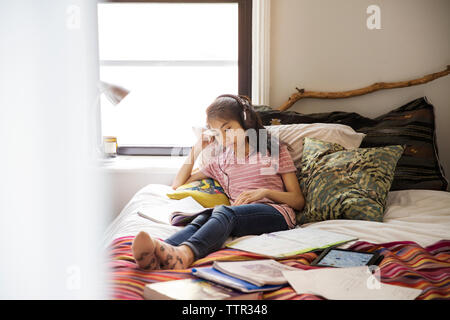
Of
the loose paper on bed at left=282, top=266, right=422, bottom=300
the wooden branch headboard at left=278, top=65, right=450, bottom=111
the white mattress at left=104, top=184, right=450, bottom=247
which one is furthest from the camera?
the wooden branch headboard at left=278, top=65, right=450, bottom=111

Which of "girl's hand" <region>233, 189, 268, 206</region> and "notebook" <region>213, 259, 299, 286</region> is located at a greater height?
"girl's hand" <region>233, 189, 268, 206</region>

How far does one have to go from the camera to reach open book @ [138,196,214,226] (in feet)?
4.18

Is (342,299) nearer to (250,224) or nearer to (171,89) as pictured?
(250,224)

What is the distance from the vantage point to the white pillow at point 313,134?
1.64 m

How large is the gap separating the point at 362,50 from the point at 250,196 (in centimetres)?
116

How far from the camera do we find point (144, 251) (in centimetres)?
91

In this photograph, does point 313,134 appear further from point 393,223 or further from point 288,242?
point 288,242

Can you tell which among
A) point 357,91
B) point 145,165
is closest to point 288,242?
point 145,165

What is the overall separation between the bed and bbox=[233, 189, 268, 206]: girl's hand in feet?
0.62

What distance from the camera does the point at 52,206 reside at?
0.92ft

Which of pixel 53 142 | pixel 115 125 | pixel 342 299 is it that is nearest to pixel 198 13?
pixel 115 125

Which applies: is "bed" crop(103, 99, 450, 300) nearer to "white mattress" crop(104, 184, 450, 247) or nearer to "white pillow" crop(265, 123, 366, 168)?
"white mattress" crop(104, 184, 450, 247)

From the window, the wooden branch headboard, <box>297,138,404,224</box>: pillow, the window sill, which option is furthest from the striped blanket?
the window

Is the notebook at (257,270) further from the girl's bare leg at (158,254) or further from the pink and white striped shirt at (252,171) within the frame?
the pink and white striped shirt at (252,171)
